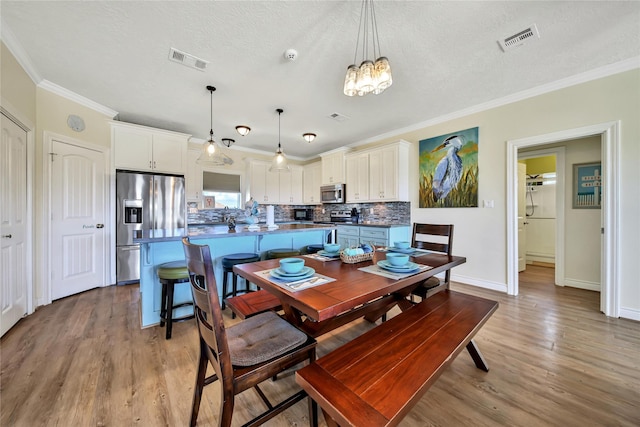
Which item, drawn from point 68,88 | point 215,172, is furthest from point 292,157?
point 68,88

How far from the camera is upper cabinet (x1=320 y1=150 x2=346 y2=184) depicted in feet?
17.2

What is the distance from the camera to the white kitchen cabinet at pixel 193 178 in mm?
4789

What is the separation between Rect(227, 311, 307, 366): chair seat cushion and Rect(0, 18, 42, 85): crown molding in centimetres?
311

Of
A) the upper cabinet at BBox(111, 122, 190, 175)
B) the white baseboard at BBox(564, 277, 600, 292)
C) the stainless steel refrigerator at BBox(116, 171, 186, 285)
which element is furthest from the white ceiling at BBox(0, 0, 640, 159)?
the white baseboard at BBox(564, 277, 600, 292)

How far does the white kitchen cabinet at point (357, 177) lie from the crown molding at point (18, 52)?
4495 mm

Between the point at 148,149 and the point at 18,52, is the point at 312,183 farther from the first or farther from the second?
the point at 18,52

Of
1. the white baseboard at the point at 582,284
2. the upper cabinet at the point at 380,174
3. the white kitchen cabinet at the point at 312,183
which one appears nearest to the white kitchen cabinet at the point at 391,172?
the upper cabinet at the point at 380,174

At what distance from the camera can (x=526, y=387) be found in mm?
1557

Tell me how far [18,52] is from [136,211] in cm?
209

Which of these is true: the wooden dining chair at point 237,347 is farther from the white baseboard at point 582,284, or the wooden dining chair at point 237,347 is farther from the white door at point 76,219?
the white baseboard at point 582,284

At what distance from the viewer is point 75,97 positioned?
3.12 m

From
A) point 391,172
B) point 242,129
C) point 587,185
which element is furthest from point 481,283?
point 242,129

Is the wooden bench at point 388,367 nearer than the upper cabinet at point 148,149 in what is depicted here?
Yes

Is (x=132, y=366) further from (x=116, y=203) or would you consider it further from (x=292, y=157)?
(x=292, y=157)
